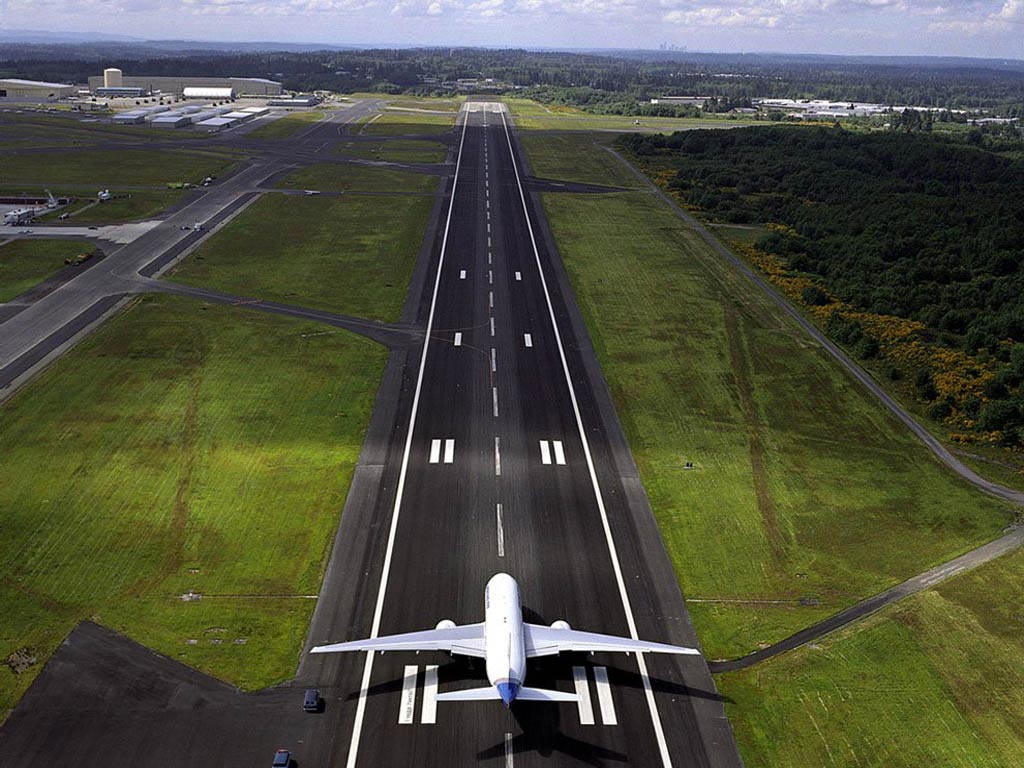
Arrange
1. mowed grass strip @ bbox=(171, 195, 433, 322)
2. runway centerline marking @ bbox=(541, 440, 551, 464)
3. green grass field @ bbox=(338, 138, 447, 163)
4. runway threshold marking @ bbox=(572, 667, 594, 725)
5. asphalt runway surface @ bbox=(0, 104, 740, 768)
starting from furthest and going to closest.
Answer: green grass field @ bbox=(338, 138, 447, 163)
mowed grass strip @ bbox=(171, 195, 433, 322)
runway centerline marking @ bbox=(541, 440, 551, 464)
runway threshold marking @ bbox=(572, 667, 594, 725)
asphalt runway surface @ bbox=(0, 104, 740, 768)

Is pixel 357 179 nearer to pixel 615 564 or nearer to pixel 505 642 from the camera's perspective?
pixel 615 564

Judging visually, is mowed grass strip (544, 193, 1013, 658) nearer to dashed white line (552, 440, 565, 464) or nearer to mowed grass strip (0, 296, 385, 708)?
dashed white line (552, 440, 565, 464)

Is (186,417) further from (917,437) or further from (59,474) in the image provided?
(917,437)

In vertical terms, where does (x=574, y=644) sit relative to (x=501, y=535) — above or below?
above

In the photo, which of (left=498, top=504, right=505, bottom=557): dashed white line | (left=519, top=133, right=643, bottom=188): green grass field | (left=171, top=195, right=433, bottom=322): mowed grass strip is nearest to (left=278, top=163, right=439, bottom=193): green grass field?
(left=171, top=195, right=433, bottom=322): mowed grass strip

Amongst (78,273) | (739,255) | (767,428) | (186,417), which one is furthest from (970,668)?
(78,273)

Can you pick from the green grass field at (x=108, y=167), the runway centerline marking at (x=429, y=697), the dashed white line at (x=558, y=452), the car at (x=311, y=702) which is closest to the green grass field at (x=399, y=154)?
the green grass field at (x=108, y=167)

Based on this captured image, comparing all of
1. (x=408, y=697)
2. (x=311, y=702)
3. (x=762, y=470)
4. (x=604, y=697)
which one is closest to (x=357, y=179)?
(x=762, y=470)
